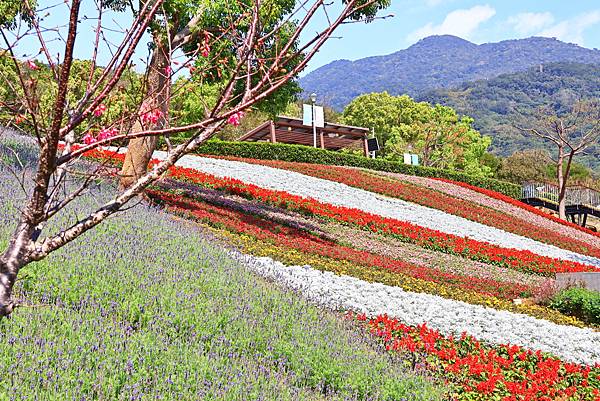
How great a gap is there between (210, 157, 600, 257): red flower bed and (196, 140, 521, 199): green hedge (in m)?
3.30

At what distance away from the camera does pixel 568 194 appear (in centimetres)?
3847

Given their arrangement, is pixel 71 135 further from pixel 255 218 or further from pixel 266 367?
pixel 255 218

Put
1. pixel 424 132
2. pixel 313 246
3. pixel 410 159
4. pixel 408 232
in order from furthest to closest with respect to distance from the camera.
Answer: pixel 424 132 < pixel 410 159 < pixel 408 232 < pixel 313 246

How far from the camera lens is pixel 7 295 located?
2.17m

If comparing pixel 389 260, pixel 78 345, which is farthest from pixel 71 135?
pixel 389 260

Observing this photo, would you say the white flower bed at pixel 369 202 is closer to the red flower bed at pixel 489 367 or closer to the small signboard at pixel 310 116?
the small signboard at pixel 310 116

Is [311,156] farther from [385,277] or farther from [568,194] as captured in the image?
[385,277]

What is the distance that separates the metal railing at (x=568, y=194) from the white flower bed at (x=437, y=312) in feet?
102

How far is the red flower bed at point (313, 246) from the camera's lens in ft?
38.4

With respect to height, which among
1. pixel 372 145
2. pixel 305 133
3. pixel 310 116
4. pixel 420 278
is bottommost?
pixel 420 278

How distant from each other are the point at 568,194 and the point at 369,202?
22.5 m

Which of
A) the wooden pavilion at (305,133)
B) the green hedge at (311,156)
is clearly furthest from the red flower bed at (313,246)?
the wooden pavilion at (305,133)

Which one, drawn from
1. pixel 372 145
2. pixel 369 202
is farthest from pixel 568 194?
pixel 369 202

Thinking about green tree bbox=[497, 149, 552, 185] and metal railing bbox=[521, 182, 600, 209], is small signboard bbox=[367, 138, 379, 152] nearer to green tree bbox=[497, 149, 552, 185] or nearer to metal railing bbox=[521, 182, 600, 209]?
metal railing bbox=[521, 182, 600, 209]
